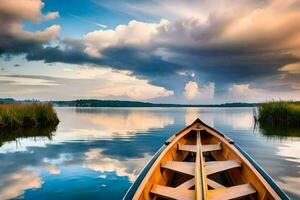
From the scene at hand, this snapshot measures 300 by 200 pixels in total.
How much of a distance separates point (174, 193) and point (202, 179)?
19.8 inches

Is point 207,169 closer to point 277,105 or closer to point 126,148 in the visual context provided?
point 126,148

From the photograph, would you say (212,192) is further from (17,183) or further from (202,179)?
(17,183)

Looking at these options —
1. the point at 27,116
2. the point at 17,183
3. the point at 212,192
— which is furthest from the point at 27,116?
the point at 212,192

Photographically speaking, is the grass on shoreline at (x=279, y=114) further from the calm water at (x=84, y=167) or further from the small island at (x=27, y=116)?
the small island at (x=27, y=116)

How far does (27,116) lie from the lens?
68.8 feet

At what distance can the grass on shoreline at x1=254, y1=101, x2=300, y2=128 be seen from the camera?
21.6 metres

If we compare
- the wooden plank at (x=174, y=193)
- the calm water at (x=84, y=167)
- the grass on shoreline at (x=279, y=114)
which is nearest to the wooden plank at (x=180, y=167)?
the wooden plank at (x=174, y=193)

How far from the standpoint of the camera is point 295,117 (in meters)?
21.3

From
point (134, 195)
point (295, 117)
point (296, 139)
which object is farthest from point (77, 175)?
point (295, 117)

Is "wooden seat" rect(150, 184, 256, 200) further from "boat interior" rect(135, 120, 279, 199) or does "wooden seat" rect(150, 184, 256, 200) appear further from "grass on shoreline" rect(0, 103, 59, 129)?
"grass on shoreline" rect(0, 103, 59, 129)

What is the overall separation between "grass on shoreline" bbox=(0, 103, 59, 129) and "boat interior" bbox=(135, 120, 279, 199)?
49.1 feet

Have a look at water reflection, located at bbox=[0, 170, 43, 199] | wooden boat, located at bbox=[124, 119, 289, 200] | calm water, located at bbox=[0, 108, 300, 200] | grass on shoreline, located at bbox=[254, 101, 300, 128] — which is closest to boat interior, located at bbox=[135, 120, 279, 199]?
wooden boat, located at bbox=[124, 119, 289, 200]

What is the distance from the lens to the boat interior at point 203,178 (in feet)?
13.8

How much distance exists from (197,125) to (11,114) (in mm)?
14115
